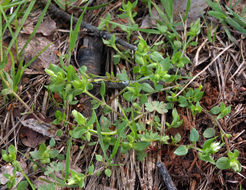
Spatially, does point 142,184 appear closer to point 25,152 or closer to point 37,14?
point 25,152

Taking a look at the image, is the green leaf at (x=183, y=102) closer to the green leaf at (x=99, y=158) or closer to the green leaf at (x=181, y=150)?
the green leaf at (x=181, y=150)

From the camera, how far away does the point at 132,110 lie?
2.10m

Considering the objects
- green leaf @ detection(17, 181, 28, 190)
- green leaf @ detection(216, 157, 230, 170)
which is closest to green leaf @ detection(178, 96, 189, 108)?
green leaf @ detection(216, 157, 230, 170)

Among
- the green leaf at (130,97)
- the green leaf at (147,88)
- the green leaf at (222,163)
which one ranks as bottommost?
the green leaf at (222,163)

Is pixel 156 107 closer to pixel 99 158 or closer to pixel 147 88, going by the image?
pixel 147 88

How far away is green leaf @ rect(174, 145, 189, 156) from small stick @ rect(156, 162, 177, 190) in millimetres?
150

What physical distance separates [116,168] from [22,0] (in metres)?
1.59

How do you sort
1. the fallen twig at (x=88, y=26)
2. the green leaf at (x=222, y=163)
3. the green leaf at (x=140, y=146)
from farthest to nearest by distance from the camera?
the fallen twig at (x=88, y=26) → the green leaf at (x=140, y=146) → the green leaf at (x=222, y=163)

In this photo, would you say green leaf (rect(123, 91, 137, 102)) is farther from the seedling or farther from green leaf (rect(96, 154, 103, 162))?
the seedling

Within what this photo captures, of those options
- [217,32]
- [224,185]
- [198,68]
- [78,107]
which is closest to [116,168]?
[78,107]

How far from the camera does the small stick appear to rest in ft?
6.61

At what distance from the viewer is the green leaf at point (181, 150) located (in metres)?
2.04

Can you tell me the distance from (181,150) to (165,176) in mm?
216

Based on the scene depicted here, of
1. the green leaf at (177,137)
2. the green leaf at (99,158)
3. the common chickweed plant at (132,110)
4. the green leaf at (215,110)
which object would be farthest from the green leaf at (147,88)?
the green leaf at (99,158)
